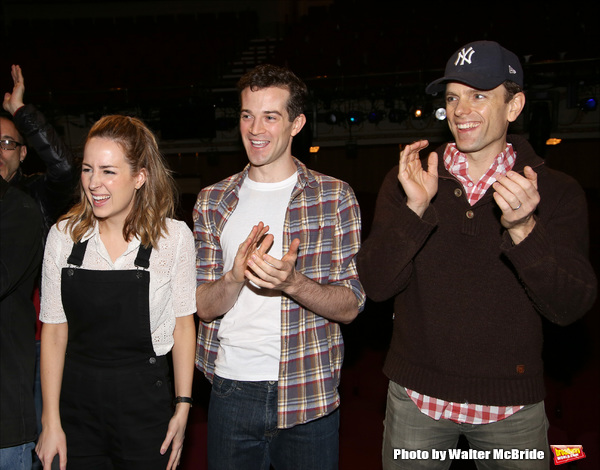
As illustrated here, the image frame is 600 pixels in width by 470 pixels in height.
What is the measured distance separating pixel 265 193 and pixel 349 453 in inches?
85.6

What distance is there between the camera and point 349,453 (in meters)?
3.35

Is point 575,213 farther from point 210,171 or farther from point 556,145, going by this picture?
point 210,171

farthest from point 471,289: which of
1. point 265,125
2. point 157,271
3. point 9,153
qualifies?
point 9,153

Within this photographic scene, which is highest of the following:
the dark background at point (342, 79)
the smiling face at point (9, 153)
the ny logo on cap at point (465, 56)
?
the dark background at point (342, 79)

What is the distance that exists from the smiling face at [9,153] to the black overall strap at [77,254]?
1.04 m

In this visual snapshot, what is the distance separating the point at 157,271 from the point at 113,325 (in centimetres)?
21

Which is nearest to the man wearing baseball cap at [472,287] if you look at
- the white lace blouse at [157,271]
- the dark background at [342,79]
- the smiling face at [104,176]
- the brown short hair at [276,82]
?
the brown short hair at [276,82]

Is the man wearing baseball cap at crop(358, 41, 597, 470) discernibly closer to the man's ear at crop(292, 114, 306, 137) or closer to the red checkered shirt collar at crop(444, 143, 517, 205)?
the red checkered shirt collar at crop(444, 143, 517, 205)

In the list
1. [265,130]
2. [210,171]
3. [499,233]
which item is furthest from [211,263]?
[210,171]

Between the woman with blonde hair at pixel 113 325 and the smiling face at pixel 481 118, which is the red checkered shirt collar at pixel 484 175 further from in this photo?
the woman with blonde hair at pixel 113 325

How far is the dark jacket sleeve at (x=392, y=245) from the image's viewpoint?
1.57 metres

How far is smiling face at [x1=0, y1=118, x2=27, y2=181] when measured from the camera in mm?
2426

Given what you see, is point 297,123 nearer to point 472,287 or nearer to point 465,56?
point 465,56

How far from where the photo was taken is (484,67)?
5.54 feet
